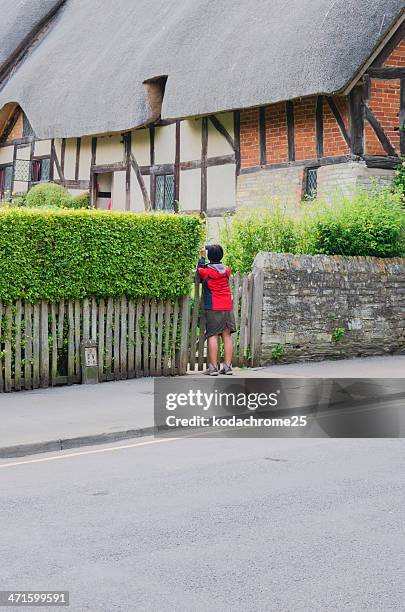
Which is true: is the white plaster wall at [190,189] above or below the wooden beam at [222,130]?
below

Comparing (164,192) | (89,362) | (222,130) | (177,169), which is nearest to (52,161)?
(164,192)

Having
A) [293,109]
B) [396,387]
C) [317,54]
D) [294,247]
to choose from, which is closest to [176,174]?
[293,109]

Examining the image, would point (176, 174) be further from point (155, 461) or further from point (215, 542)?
point (215, 542)

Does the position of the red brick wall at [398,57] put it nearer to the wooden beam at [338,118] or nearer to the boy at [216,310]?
the wooden beam at [338,118]

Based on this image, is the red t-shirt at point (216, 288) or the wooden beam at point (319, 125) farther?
the wooden beam at point (319, 125)

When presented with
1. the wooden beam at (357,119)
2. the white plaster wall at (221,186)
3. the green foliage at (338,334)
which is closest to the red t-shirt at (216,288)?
the green foliage at (338,334)

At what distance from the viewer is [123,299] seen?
530 inches

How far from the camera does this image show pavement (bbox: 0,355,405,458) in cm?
935

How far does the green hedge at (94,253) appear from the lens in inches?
482

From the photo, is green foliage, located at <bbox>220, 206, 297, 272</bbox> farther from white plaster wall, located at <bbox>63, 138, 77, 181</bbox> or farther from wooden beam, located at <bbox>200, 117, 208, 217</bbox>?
white plaster wall, located at <bbox>63, 138, 77, 181</bbox>

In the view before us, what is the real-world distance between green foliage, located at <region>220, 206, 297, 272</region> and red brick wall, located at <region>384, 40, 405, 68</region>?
555 cm

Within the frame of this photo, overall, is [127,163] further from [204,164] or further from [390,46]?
[390,46]

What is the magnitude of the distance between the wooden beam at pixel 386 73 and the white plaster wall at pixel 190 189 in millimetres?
5134

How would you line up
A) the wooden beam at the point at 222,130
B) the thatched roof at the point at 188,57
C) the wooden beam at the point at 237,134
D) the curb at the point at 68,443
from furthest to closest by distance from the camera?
the wooden beam at the point at 222,130
the wooden beam at the point at 237,134
the thatched roof at the point at 188,57
the curb at the point at 68,443
